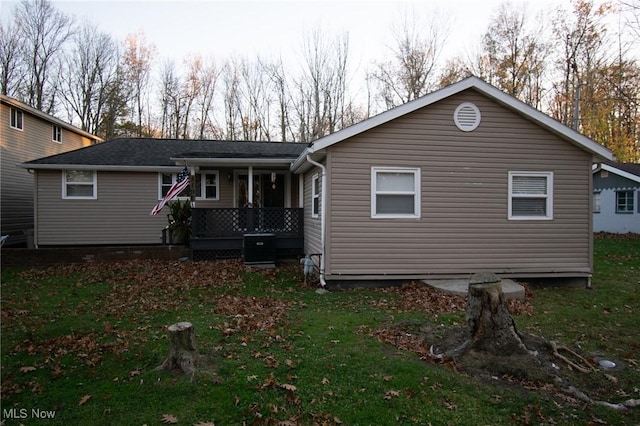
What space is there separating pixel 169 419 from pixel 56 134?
21.0 m

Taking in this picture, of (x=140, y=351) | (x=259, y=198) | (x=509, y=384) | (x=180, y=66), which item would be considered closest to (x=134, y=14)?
(x=259, y=198)

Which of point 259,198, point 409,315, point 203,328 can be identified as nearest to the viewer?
point 203,328

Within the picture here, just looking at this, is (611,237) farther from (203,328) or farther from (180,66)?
(180,66)

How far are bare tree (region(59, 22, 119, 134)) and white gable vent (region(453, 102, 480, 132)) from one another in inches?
1085

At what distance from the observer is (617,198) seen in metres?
21.5

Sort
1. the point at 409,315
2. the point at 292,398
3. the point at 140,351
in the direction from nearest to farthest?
the point at 292,398 < the point at 140,351 < the point at 409,315

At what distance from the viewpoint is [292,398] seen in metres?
3.70

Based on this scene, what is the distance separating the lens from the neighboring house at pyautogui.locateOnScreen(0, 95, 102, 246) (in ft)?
51.0

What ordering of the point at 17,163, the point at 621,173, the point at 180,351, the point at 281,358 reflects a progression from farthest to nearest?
the point at 621,173 → the point at 17,163 → the point at 281,358 → the point at 180,351

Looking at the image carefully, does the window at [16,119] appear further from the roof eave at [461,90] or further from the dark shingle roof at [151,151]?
the roof eave at [461,90]

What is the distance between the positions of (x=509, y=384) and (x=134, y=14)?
41.8 feet

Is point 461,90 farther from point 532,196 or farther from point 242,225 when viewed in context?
point 242,225

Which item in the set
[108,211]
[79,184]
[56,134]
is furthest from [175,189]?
[56,134]

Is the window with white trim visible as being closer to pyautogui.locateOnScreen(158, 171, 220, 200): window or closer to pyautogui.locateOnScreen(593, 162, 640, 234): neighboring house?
pyautogui.locateOnScreen(158, 171, 220, 200): window
